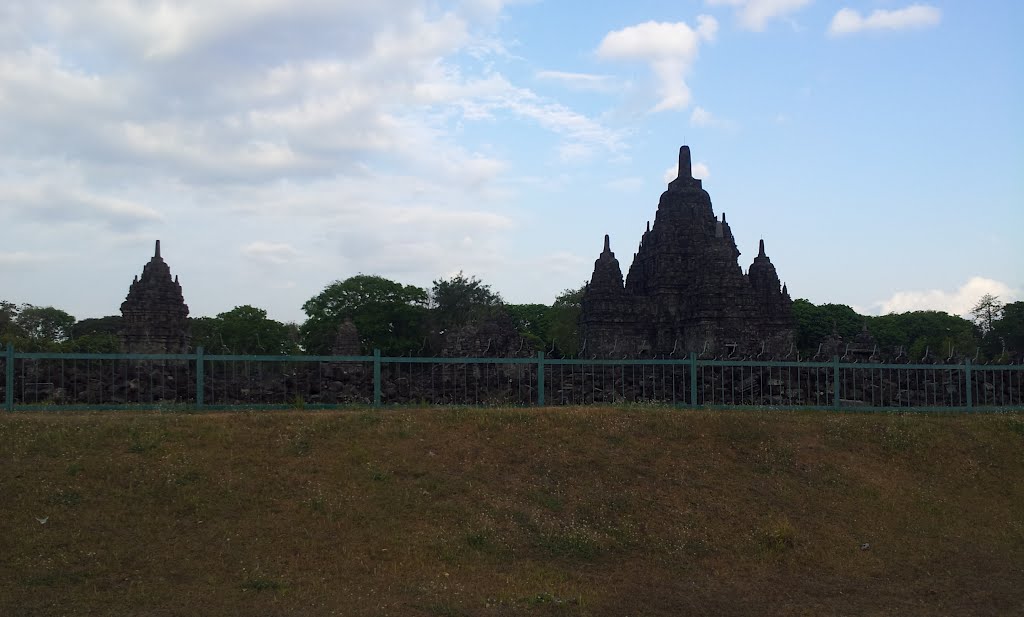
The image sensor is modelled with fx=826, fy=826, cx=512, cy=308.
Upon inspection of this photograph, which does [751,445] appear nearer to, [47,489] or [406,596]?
[406,596]

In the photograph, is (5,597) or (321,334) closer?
(5,597)

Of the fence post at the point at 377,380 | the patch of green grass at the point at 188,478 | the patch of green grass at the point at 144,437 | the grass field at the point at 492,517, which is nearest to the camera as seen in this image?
the grass field at the point at 492,517

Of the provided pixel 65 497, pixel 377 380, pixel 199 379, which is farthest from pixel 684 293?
pixel 65 497

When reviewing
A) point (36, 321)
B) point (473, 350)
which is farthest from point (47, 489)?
point (36, 321)

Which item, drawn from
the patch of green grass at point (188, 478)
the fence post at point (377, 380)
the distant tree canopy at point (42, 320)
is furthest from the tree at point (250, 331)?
the patch of green grass at point (188, 478)

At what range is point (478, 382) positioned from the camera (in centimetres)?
1827

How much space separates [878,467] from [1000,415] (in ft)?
18.1

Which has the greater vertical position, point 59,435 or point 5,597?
point 59,435

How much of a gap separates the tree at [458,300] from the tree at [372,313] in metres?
1.23

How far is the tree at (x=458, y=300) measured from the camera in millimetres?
66125

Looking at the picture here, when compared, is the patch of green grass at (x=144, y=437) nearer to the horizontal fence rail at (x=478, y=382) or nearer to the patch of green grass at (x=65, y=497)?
the patch of green grass at (x=65, y=497)

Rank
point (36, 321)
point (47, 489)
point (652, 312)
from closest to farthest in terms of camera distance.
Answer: point (47, 489) < point (652, 312) < point (36, 321)

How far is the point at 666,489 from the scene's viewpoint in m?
12.7

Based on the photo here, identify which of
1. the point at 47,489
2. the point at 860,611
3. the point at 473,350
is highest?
the point at 473,350
